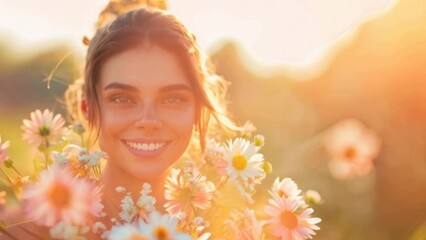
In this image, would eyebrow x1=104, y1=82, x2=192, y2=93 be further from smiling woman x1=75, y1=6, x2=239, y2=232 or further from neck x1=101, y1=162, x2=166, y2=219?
neck x1=101, y1=162, x2=166, y2=219

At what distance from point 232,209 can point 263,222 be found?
0.07 metres

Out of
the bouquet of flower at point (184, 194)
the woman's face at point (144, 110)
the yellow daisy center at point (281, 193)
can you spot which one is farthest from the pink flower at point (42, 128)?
the yellow daisy center at point (281, 193)

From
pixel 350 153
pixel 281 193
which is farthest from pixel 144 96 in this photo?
pixel 350 153

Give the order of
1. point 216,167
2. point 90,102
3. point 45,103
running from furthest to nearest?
1. point 45,103
2. point 90,102
3. point 216,167

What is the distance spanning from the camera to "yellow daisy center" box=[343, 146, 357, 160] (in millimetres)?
2851

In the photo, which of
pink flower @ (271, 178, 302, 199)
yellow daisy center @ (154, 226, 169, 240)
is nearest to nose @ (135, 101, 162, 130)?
pink flower @ (271, 178, 302, 199)

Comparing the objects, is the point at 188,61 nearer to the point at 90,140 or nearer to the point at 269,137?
the point at 90,140

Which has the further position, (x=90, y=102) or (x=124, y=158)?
(x=90, y=102)

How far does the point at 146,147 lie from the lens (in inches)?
62.8

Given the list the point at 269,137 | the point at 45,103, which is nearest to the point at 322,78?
the point at 269,137

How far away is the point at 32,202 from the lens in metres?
0.91

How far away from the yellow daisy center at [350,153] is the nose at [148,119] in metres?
1.47

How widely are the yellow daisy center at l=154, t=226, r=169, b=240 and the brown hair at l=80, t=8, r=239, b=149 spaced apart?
0.87 meters

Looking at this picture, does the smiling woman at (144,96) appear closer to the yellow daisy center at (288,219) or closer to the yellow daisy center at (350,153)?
the yellow daisy center at (288,219)
